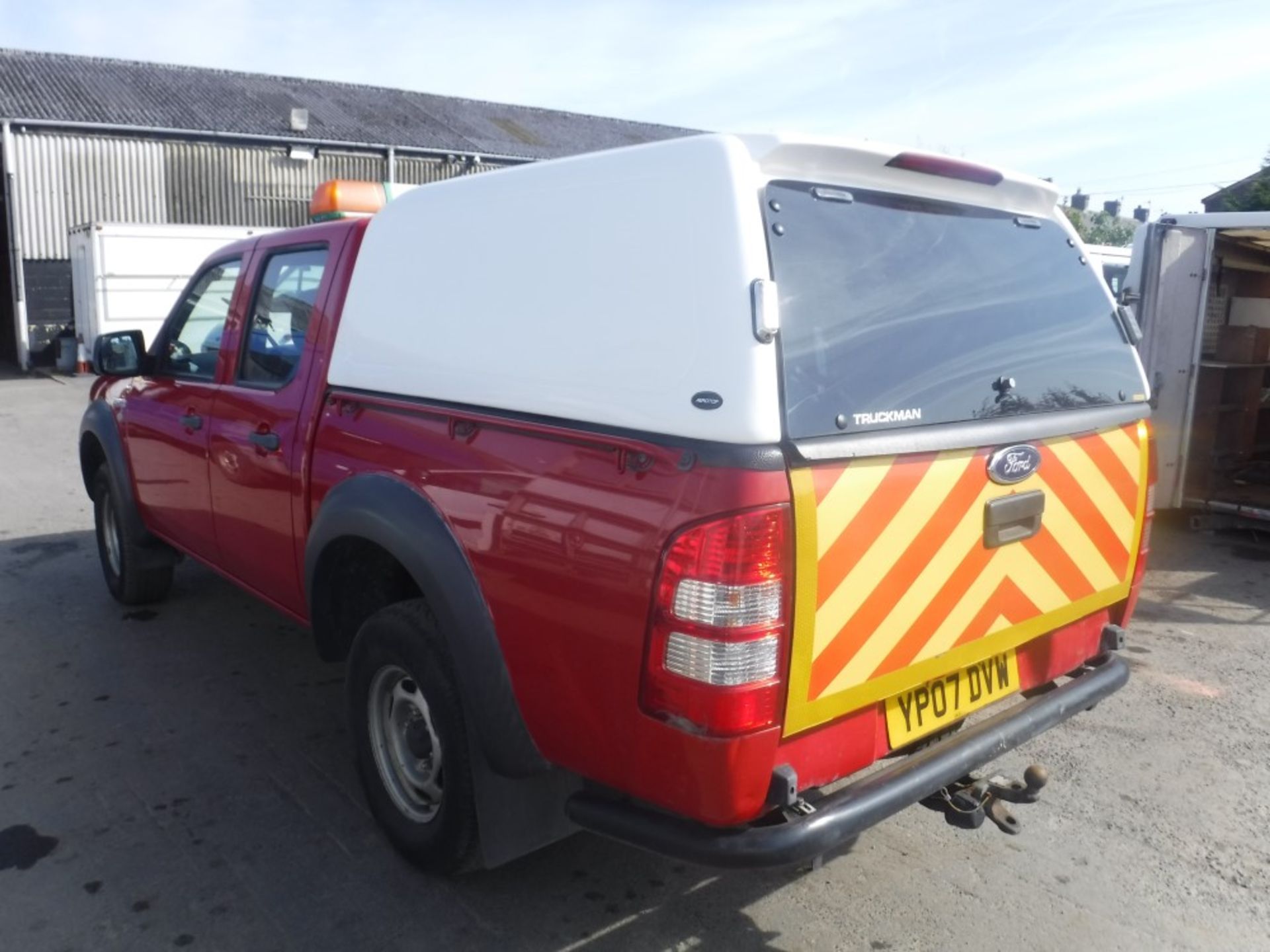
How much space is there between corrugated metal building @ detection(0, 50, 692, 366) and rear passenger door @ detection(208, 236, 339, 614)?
14.7 meters

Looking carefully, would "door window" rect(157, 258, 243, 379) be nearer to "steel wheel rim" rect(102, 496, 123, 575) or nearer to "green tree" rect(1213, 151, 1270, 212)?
"steel wheel rim" rect(102, 496, 123, 575)

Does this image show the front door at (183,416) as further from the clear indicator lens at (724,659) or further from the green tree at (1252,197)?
the green tree at (1252,197)

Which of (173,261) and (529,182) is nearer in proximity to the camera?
(529,182)

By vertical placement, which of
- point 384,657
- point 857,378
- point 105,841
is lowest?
point 105,841

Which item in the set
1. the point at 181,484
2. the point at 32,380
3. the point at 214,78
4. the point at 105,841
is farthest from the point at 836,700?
the point at 214,78

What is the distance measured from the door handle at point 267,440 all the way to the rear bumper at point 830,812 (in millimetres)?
1810

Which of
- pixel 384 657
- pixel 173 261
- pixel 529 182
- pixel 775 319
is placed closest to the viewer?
pixel 775 319

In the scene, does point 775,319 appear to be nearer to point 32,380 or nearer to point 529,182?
point 529,182

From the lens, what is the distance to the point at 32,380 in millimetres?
19109

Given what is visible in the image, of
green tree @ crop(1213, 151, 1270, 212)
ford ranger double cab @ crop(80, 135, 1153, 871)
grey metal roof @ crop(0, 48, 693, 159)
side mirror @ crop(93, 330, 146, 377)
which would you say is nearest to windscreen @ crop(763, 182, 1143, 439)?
ford ranger double cab @ crop(80, 135, 1153, 871)

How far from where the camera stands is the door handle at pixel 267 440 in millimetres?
3750

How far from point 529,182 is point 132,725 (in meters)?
2.85

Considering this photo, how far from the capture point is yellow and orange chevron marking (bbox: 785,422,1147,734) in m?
2.33

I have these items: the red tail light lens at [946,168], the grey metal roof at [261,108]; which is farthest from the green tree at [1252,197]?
the red tail light lens at [946,168]
